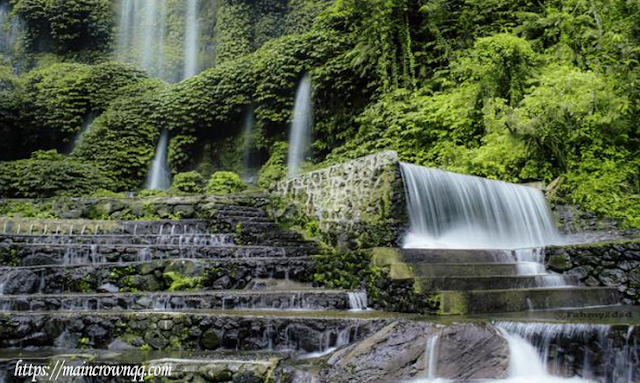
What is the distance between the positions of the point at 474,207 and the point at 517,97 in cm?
387

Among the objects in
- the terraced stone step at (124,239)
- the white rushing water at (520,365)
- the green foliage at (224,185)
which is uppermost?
the green foliage at (224,185)

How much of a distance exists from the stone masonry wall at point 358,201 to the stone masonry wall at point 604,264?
2.43 metres

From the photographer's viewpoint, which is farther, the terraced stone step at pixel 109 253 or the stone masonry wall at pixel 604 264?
the terraced stone step at pixel 109 253

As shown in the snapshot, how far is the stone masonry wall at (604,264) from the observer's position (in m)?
7.10

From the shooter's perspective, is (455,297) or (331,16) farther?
(331,16)

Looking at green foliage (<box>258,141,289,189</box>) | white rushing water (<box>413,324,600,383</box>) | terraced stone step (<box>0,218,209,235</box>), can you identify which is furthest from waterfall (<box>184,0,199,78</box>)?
white rushing water (<box>413,324,600,383</box>)

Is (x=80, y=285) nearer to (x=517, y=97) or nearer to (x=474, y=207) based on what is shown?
(x=474, y=207)

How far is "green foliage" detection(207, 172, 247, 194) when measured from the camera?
577 inches

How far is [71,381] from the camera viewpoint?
443 centimetres

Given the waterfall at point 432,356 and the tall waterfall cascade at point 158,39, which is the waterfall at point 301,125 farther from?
the waterfall at point 432,356

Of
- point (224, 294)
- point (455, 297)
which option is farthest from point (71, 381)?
point (455, 297)

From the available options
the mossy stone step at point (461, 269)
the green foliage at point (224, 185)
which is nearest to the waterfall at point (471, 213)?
the mossy stone step at point (461, 269)

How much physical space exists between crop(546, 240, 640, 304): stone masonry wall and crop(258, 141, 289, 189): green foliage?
9840 millimetres

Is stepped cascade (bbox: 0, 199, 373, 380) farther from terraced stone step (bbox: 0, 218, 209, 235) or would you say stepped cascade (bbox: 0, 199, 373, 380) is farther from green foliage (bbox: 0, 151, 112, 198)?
green foliage (bbox: 0, 151, 112, 198)
